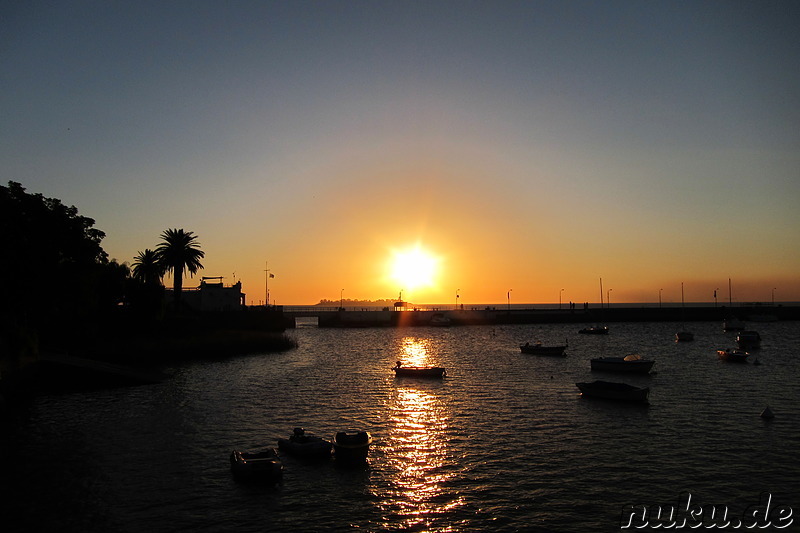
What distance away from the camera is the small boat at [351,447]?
29.6 m

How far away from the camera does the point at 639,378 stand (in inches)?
2581

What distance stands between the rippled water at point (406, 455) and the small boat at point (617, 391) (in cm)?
105

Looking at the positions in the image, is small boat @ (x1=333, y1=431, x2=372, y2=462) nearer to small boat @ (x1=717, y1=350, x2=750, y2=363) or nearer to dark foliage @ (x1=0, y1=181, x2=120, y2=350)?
dark foliage @ (x1=0, y1=181, x2=120, y2=350)

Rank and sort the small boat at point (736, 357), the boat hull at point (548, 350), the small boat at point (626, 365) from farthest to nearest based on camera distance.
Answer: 1. the boat hull at point (548, 350)
2. the small boat at point (736, 357)
3. the small boat at point (626, 365)

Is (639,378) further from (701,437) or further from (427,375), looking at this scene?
(701,437)

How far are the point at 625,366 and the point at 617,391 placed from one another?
2224 centimetres

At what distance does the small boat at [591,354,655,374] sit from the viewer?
223ft

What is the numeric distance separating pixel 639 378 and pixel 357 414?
37661mm

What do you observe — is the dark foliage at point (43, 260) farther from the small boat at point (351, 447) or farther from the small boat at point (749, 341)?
the small boat at point (749, 341)

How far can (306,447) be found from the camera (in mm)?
30609

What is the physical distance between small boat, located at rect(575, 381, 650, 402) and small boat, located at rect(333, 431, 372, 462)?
27.1 metres

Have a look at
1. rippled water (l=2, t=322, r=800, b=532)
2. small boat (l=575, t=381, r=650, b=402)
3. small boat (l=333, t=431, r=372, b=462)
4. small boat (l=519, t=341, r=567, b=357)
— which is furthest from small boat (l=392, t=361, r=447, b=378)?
small boat (l=333, t=431, r=372, b=462)

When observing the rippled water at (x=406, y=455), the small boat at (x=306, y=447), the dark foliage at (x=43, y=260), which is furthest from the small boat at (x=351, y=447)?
the dark foliage at (x=43, y=260)

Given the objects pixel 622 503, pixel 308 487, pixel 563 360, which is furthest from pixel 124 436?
pixel 563 360
